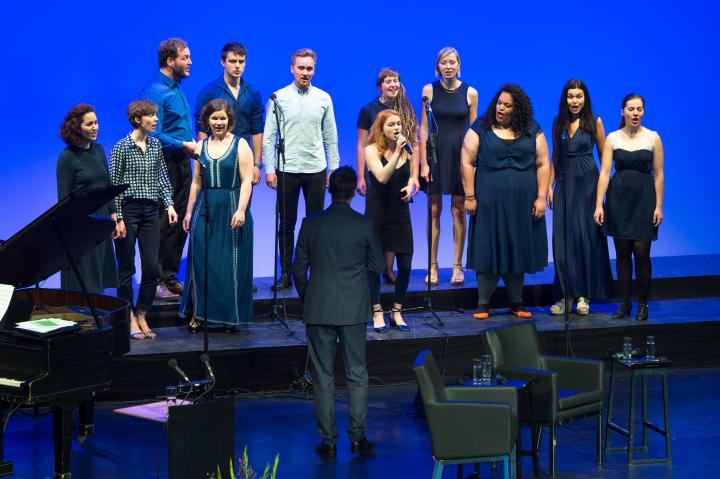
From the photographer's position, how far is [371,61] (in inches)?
406

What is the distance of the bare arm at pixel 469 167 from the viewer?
834cm

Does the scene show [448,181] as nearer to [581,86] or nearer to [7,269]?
[581,86]

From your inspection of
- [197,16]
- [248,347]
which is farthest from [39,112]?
[248,347]

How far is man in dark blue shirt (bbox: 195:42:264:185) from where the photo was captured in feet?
27.7

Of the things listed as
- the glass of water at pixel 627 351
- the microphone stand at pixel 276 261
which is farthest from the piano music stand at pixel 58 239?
the glass of water at pixel 627 351

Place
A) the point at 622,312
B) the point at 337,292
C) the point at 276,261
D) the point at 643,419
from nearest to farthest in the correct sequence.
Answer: the point at 337,292 < the point at 643,419 < the point at 276,261 < the point at 622,312

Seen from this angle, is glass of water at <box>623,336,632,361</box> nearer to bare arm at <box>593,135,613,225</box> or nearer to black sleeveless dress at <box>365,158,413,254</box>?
black sleeveless dress at <box>365,158,413,254</box>

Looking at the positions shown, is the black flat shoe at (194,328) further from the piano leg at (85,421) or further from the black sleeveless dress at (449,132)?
the black sleeveless dress at (449,132)

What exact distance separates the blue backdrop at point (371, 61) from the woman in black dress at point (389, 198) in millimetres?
2443

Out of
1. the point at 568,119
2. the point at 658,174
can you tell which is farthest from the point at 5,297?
the point at 658,174

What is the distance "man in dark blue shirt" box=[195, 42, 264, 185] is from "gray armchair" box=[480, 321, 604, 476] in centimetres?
254

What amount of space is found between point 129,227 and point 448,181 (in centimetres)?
250

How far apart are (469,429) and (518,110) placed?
3200mm

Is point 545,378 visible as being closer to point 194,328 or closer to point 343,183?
point 343,183
